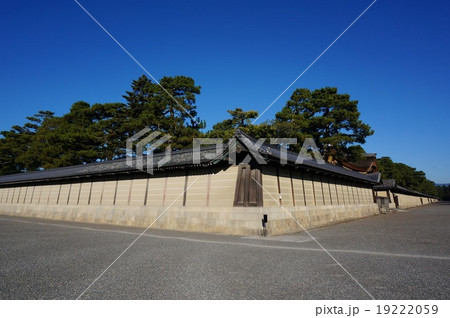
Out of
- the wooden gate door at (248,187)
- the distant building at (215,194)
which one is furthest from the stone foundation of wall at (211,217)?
the wooden gate door at (248,187)

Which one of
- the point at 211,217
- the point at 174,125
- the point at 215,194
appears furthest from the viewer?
the point at 174,125

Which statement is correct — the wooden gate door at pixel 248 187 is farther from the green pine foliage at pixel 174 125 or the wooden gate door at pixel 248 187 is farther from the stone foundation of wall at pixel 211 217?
the green pine foliage at pixel 174 125

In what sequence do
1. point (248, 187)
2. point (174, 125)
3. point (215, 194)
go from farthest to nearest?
1. point (174, 125)
2. point (215, 194)
3. point (248, 187)

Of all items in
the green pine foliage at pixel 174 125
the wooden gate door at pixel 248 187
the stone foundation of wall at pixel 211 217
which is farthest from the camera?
the green pine foliage at pixel 174 125

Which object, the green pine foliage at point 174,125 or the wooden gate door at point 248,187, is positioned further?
the green pine foliage at point 174,125

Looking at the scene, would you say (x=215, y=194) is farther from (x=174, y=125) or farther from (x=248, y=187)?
(x=174, y=125)

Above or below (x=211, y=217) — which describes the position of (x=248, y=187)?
above

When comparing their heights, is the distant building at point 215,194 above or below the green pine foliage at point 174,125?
below

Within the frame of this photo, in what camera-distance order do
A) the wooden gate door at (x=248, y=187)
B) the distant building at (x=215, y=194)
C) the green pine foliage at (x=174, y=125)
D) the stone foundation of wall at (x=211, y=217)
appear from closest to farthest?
the stone foundation of wall at (x=211, y=217), the wooden gate door at (x=248, y=187), the distant building at (x=215, y=194), the green pine foliage at (x=174, y=125)

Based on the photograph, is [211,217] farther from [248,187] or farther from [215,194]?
[248,187]

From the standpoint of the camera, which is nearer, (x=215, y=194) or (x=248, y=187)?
(x=248, y=187)

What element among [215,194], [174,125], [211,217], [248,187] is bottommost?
[211,217]

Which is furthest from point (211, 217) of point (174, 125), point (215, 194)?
point (174, 125)
